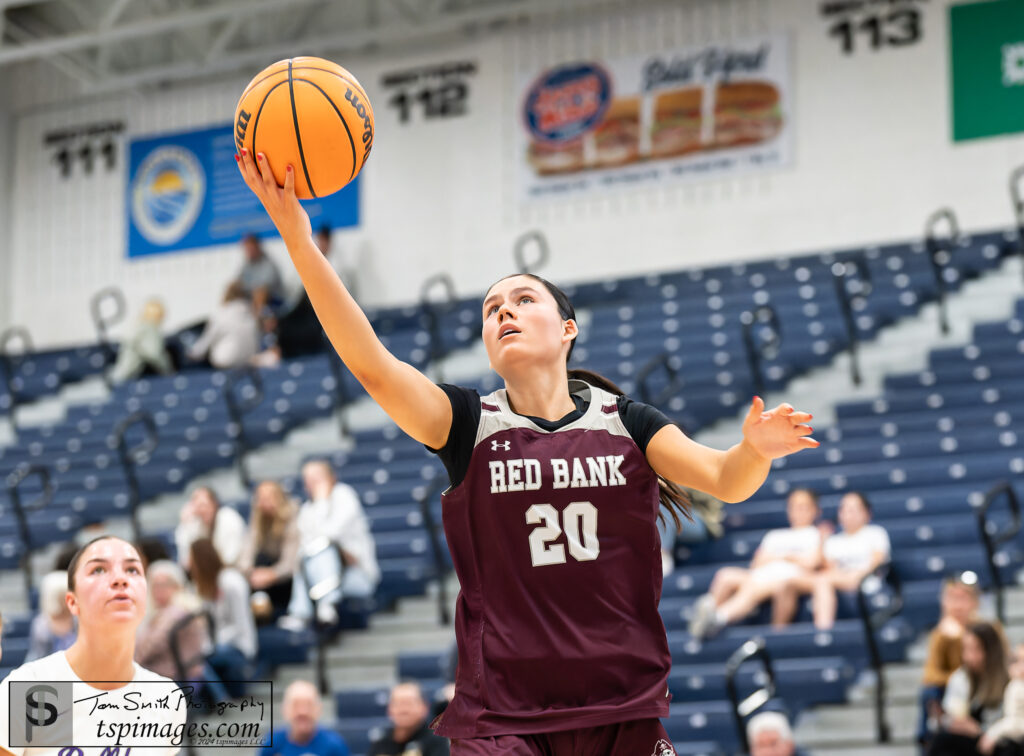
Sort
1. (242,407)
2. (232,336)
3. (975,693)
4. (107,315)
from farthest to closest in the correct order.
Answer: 1. (107,315)
2. (232,336)
3. (242,407)
4. (975,693)

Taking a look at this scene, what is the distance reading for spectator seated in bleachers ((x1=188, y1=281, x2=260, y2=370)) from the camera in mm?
15602

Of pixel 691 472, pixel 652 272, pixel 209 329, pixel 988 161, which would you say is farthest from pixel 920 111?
pixel 691 472

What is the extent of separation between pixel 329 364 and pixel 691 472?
1159 centimetres

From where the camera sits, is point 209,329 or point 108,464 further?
point 209,329

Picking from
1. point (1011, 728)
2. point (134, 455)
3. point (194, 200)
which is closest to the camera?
point (1011, 728)

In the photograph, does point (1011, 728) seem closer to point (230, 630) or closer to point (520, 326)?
point (520, 326)

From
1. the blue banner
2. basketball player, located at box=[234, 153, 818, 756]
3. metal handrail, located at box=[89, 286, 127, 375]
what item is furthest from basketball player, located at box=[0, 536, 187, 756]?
the blue banner

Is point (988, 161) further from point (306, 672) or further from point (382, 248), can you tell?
point (306, 672)

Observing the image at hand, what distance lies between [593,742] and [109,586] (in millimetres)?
1592

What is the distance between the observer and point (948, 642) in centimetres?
789

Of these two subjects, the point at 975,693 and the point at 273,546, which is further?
the point at 273,546

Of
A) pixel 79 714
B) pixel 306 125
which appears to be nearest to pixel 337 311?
pixel 306 125

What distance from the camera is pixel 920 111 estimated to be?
50.3 feet

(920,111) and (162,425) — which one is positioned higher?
(920,111)
